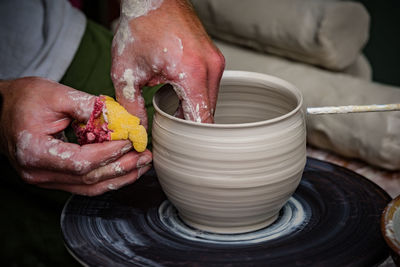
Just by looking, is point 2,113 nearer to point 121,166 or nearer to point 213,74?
point 121,166

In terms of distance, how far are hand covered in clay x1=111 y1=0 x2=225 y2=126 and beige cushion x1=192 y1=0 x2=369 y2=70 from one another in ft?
2.63

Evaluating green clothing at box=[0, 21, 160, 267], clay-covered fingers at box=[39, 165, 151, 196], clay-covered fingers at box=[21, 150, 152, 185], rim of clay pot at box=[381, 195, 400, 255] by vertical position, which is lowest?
green clothing at box=[0, 21, 160, 267]

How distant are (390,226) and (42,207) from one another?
92 centimetres

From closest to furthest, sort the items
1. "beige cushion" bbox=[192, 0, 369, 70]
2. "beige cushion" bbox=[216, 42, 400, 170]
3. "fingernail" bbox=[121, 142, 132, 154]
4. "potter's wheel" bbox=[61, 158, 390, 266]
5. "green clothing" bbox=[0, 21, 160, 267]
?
"potter's wheel" bbox=[61, 158, 390, 266], "fingernail" bbox=[121, 142, 132, 154], "green clothing" bbox=[0, 21, 160, 267], "beige cushion" bbox=[216, 42, 400, 170], "beige cushion" bbox=[192, 0, 369, 70]

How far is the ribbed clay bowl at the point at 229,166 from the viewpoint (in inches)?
31.0

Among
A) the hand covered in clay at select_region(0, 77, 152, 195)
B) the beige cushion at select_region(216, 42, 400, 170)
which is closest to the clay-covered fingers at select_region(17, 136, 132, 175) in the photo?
the hand covered in clay at select_region(0, 77, 152, 195)

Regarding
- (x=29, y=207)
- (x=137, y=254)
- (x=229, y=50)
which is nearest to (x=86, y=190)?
(x=137, y=254)

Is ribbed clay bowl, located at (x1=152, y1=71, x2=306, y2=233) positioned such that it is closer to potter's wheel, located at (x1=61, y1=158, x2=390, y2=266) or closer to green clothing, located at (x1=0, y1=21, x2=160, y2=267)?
potter's wheel, located at (x1=61, y1=158, x2=390, y2=266)

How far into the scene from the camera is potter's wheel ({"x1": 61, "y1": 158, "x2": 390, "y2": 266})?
2.53 feet

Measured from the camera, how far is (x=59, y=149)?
881 mm

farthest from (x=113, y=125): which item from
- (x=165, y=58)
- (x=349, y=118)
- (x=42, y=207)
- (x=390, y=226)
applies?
(x=349, y=118)

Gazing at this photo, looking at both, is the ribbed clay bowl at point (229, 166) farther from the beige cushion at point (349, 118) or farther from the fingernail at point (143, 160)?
the beige cushion at point (349, 118)

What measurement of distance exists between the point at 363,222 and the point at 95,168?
47cm

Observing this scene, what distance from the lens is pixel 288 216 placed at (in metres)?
0.91
